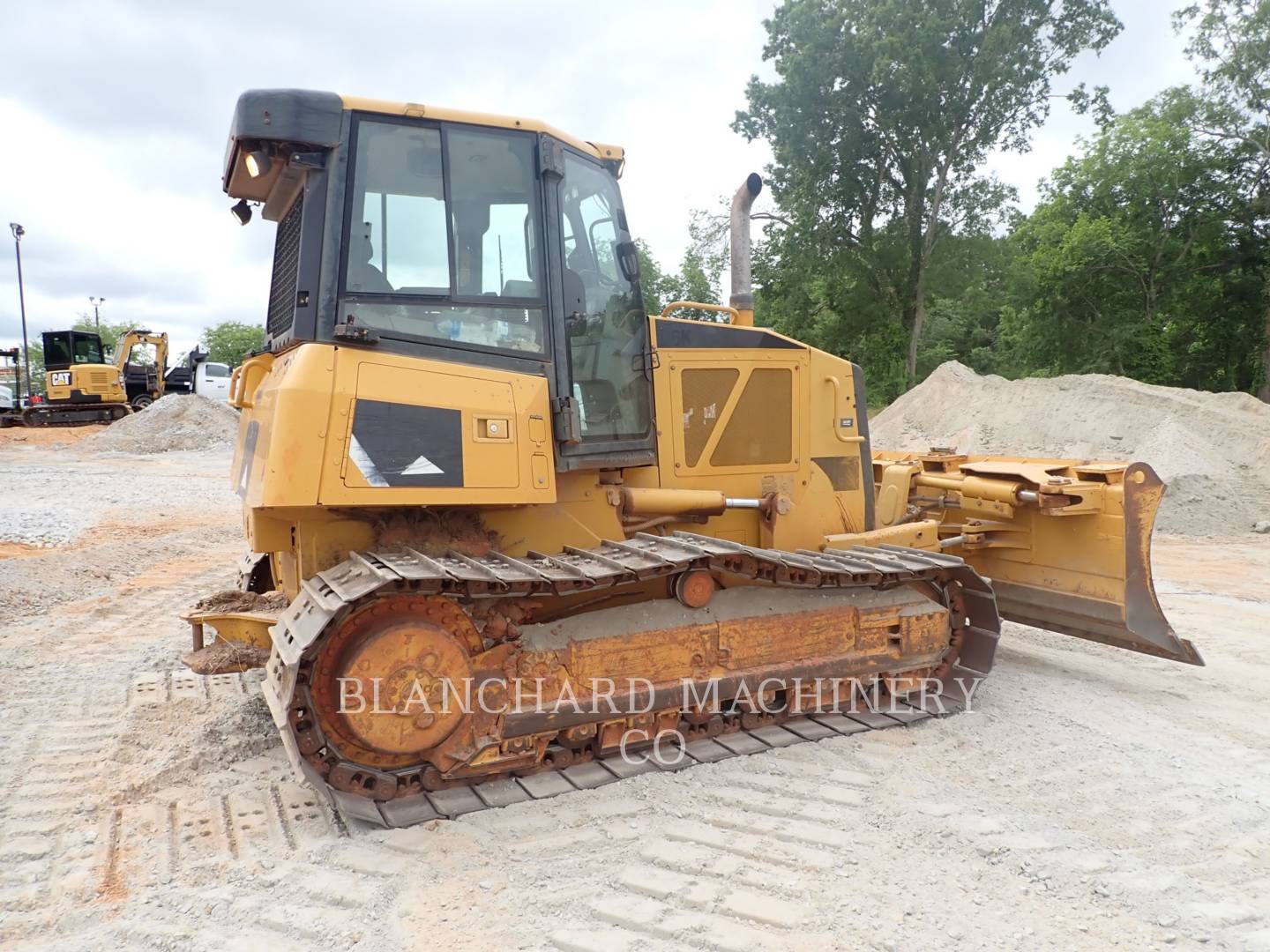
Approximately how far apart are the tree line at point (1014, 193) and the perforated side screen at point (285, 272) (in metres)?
20.4

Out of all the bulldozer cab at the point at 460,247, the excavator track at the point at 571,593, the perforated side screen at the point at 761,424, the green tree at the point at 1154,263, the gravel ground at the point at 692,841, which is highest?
the green tree at the point at 1154,263

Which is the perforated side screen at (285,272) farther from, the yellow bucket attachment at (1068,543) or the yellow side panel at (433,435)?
the yellow bucket attachment at (1068,543)

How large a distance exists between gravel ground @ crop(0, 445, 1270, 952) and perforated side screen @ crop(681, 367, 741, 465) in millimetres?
1724

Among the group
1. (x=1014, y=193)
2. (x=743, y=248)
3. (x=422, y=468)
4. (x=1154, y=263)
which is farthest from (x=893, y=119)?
(x=422, y=468)

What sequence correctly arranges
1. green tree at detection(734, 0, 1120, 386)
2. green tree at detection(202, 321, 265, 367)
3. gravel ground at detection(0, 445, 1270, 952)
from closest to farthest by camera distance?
gravel ground at detection(0, 445, 1270, 952)
green tree at detection(734, 0, 1120, 386)
green tree at detection(202, 321, 265, 367)

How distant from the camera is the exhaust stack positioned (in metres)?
4.86

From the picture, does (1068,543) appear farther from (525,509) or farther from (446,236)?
(446,236)

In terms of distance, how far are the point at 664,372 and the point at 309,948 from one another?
10.4ft

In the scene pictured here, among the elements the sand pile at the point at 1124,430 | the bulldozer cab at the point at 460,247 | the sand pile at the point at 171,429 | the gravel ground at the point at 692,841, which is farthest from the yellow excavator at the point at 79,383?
the bulldozer cab at the point at 460,247

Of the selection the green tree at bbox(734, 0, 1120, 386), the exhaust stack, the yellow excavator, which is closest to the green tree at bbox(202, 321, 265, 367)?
the yellow excavator

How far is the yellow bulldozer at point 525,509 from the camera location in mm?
3348

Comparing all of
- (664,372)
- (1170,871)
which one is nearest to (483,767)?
(664,372)

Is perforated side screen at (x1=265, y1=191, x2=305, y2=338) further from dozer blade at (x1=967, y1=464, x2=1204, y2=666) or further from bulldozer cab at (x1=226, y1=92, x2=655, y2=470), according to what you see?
dozer blade at (x1=967, y1=464, x2=1204, y2=666)

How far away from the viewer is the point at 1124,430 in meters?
14.9
